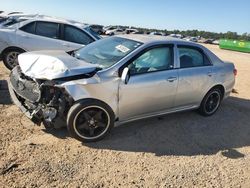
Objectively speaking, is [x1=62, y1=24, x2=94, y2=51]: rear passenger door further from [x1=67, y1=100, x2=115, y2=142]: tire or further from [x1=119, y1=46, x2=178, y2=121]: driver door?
[x1=67, y1=100, x2=115, y2=142]: tire

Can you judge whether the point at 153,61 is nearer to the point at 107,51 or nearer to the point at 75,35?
Result: the point at 107,51

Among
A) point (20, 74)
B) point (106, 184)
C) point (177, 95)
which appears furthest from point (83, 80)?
point (177, 95)

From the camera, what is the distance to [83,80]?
4.89 meters

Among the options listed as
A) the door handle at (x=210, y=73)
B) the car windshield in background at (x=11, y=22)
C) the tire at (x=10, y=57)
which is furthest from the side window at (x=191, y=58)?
the car windshield in background at (x=11, y=22)

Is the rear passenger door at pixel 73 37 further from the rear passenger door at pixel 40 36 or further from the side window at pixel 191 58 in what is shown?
the side window at pixel 191 58

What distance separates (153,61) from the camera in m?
5.75

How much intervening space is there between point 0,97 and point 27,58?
1729 millimetres

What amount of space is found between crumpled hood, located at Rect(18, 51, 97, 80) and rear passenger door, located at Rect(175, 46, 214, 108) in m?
1.84

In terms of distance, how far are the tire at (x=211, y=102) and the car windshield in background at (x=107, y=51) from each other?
2078 millimetres

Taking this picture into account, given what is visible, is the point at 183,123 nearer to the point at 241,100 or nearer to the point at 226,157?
the point at 226,157

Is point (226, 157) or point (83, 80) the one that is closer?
point (83, 80)

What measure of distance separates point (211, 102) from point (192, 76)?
1071 millimetres

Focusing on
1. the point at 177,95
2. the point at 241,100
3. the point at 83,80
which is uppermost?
the point at 83,80

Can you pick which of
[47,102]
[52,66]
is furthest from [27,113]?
[52,66]
